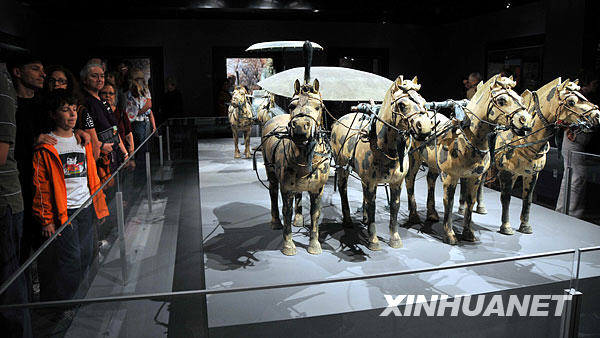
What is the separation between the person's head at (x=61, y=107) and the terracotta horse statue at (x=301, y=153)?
65.7 inches

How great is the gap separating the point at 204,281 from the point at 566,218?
15.0 ft

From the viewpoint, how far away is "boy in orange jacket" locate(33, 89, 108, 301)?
3.26 metres

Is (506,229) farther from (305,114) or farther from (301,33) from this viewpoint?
(301,33)

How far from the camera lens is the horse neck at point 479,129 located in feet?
14.7

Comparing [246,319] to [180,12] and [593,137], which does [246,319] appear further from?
[180,12]

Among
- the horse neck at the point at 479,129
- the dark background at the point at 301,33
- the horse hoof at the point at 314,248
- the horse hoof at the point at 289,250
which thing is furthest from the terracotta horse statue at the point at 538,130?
the dark background at the point at 301,33

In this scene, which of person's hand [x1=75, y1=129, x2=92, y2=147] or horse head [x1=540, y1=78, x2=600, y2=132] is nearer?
person's hand [x1=75, y1=129, x2=92, y2=147]

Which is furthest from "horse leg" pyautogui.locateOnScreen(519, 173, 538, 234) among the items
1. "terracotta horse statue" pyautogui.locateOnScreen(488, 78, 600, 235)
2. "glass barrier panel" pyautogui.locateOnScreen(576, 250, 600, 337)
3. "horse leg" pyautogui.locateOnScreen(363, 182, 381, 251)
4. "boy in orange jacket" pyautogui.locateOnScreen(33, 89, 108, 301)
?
"boy in orange jacket" pyautogui.locateOnScreen(33, 89, 108, 301)

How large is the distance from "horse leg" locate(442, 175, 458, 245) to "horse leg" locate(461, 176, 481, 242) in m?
0.13

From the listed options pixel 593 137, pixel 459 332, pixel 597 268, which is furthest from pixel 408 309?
pixel 593 137

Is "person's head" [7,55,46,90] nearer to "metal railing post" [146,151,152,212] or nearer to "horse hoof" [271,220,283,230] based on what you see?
"metal railing post" [146,151,152,212]

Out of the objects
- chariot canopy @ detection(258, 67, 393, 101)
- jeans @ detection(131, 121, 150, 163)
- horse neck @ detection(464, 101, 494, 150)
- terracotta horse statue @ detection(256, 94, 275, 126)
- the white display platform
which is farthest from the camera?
terracotta horse statue @ detection(256, 94, 275, 126)

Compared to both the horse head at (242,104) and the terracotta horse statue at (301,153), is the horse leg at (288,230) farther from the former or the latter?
the horse head at (242,104)

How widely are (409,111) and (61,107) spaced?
2.90 meters
